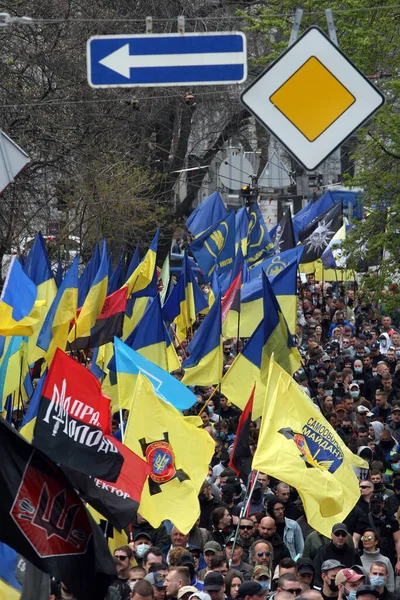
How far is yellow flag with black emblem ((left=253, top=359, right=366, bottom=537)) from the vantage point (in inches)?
429

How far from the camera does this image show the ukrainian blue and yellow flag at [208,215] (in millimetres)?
28656

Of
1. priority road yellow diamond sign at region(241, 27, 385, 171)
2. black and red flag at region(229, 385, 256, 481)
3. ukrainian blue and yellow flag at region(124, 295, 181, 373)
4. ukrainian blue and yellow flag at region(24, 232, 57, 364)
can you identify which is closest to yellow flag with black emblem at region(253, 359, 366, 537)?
black and red flag at region(229, 385, 256, 481)

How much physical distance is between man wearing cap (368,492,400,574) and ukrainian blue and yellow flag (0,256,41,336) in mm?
4015

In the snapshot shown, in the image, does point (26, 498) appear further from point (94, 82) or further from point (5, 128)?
point (5, 128)

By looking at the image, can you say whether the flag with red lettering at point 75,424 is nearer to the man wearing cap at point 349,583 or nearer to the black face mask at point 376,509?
the man wearing cap at point 349,583

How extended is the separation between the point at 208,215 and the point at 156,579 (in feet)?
64.1

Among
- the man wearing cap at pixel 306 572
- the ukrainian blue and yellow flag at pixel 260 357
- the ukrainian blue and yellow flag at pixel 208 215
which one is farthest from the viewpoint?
the ukrainian blue and yellow flag at pixel 208 215

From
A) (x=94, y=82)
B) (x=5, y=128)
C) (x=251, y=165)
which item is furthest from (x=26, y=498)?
(x=251, y=165)

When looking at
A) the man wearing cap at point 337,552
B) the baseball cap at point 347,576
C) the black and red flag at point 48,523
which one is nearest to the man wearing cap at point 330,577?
the baseball cap at point 347,576

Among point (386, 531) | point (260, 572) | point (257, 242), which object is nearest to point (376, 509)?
point (386, 531)

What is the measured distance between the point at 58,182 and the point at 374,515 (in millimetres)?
13182

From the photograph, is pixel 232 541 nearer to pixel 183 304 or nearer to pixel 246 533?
pixel 246 533

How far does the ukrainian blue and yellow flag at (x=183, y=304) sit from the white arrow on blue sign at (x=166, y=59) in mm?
14735

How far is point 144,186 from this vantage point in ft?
94.5
